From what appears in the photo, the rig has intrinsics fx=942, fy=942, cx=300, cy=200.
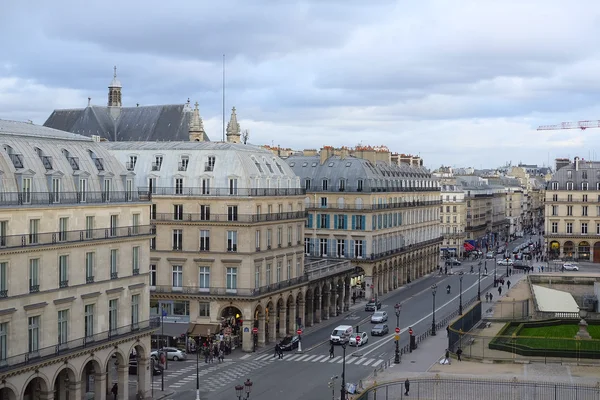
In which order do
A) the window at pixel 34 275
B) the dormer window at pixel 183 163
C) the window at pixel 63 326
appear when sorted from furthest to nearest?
the dormer window at pixel 183 163 < the window at pixel 63 326 < the window at pixel 34 275

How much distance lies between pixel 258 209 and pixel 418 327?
2061 cm

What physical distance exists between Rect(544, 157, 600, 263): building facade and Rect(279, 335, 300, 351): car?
83402mm

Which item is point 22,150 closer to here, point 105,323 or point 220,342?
point 105,323

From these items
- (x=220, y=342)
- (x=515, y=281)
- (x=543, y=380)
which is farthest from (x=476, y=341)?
(x=515, y=281)

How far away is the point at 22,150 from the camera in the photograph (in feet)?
180

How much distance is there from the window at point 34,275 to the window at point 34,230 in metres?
1.07

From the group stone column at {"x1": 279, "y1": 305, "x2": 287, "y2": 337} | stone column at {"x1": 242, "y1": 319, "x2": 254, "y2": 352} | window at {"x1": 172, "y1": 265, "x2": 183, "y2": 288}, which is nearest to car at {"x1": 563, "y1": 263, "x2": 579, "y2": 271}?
stone column at {"x1": 279, "y1": 305, "x2": 287, "y2": 337}

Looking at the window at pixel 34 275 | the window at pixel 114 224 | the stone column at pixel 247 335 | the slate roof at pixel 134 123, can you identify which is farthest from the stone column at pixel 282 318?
the window at pixel 34 275

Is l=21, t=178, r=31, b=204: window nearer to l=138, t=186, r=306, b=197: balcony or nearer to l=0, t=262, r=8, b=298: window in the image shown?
l=0, t=262, r=8, b=298: window

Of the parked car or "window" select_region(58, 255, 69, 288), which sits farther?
→ the parked car

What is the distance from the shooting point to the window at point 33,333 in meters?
52.2

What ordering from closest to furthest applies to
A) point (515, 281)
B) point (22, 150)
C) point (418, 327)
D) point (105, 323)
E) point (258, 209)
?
point (22, 150) → point (105, 323) → point (258, 209) → point (418, 327) → point (515, 281)

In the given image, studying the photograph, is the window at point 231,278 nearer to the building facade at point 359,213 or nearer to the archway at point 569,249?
the building facade at point 359,213

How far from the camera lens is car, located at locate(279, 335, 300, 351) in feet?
255
